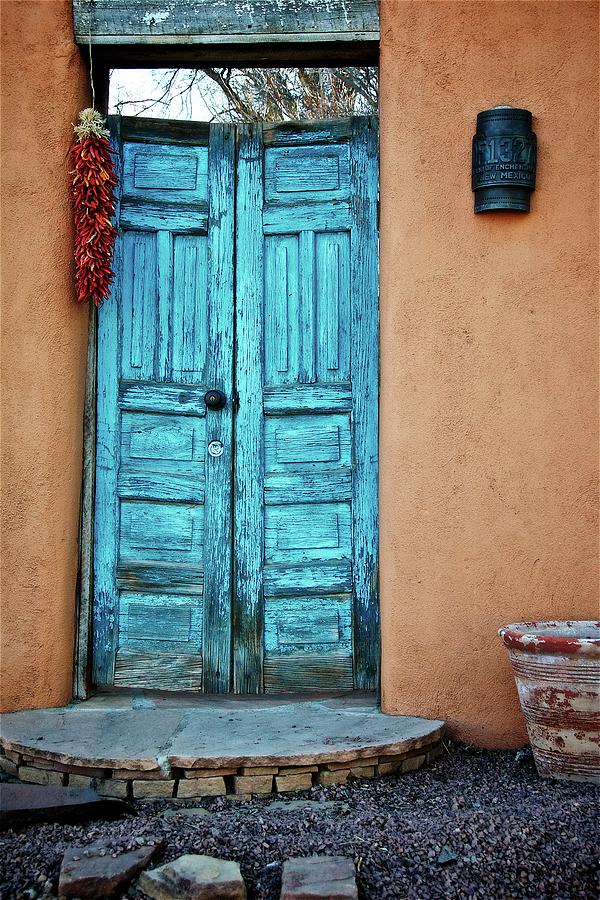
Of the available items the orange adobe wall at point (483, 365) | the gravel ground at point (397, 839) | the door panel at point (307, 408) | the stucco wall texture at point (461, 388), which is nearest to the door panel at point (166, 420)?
the door panel at point (307, 408)

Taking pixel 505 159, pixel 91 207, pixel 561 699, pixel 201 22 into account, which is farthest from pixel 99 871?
pixel 201 22

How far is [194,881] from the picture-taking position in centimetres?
220

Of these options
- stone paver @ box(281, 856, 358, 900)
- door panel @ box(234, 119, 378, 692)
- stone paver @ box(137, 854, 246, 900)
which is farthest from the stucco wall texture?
stone paver @ box(137, 854, 246, 900)

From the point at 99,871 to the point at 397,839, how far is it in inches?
33.1

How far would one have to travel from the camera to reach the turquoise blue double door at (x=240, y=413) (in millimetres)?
3824

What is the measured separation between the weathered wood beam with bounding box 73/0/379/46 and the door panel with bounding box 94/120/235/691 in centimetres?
40

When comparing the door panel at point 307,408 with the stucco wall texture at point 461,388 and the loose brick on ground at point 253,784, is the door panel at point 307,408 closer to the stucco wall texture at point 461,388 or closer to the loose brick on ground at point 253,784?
the stucco wall texture at point 461,388

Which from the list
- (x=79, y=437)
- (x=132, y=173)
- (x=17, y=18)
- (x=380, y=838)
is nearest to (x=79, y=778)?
(x=380, y=838)

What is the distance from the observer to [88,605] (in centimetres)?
381

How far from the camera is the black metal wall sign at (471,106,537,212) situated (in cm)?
342

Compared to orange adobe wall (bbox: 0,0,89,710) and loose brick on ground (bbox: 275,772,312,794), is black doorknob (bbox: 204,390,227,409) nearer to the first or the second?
orange adobe wall (bbox: 0,0,89,710)

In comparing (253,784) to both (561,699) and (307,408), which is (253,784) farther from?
(307,408)

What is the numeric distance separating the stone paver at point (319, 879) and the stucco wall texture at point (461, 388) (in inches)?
47.5

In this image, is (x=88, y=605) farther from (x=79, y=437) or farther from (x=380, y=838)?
(x=380, y=838)
